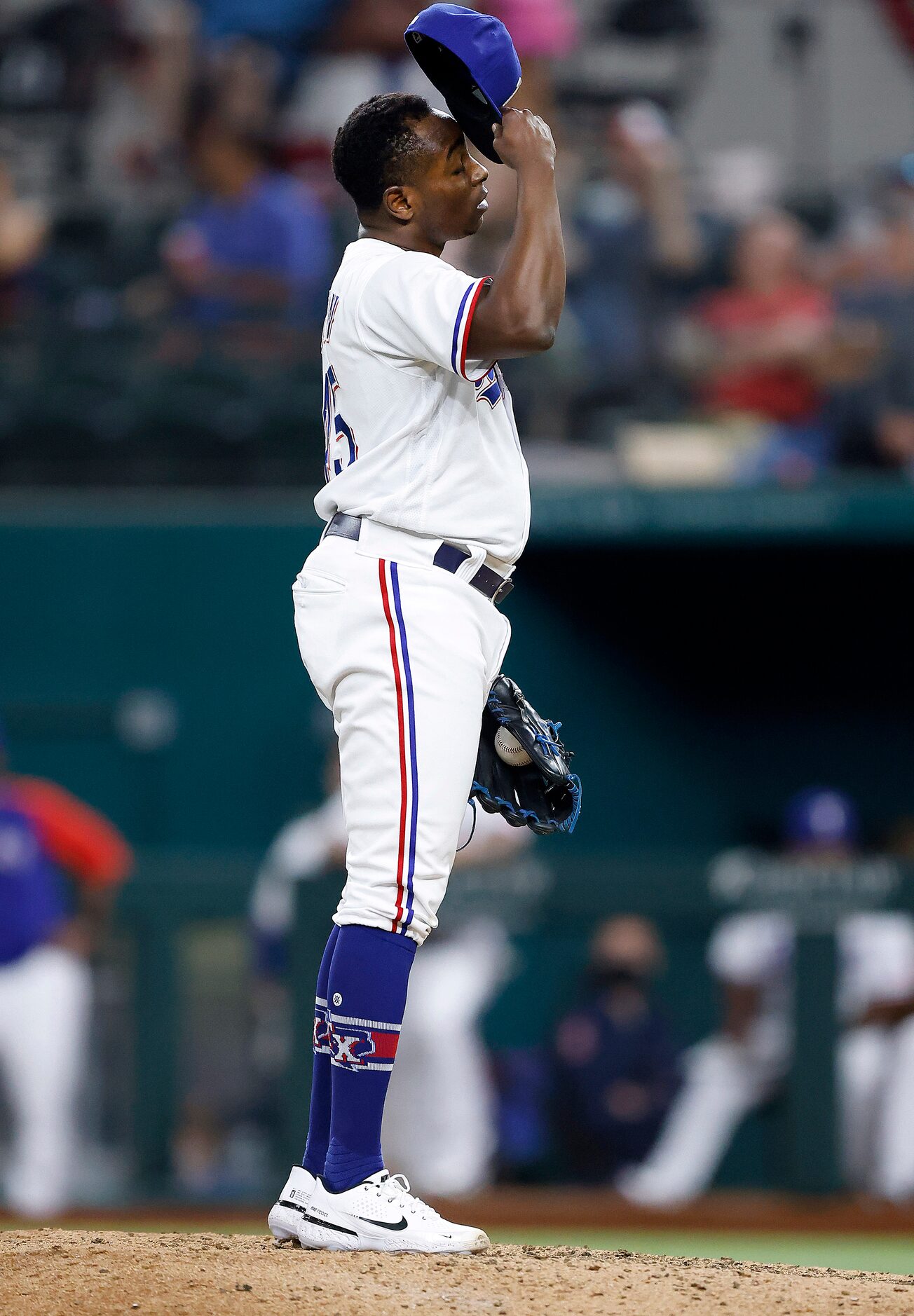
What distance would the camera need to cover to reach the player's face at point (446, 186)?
296 cm

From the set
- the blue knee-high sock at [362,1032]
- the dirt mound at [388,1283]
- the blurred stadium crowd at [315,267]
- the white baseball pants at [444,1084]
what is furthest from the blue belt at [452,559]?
the blurred stadium crowd at [315,267]

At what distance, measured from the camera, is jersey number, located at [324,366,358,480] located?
2.99m

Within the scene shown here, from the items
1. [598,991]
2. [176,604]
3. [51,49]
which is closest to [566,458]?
[176,604]

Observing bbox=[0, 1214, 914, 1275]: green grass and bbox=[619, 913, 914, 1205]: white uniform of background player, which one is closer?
bbox=[0, 1214, 914, 1275]: green grass

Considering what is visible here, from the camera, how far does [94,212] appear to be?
27.2 feet

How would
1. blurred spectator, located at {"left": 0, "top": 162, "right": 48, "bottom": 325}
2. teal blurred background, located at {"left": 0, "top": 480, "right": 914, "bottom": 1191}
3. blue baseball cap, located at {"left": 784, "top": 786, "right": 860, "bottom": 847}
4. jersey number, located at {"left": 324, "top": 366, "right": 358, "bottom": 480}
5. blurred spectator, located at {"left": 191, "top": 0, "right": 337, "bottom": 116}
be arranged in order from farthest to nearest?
blurred spectator, located at {"left": 191, "top": 0, "right": 337, "bottom": 116} → blurred spectator, located at {"left": 0, "top": 162, "right": 48, "bottom": 325} → blue baseball cap, located at {"left": 784, "top": 786, "right": 860, "bottom": 847} → teal blurred background, located at {"left": 0, "top": 480, "right": 914, "bottom": 1191} → jersey number, located at {"left": 324, "top": 366, "right": 358, "bottom": 480}

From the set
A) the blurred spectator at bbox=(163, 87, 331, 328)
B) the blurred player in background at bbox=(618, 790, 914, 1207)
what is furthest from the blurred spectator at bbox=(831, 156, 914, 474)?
the blurred spectator at bbox=(163, 87, 331, 328)

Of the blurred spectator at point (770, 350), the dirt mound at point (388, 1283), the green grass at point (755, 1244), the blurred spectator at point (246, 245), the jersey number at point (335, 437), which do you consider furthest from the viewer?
the blurred spectator at point (246, 245)

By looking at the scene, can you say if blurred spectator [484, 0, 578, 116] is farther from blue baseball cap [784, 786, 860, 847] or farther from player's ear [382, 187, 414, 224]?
player's ear [382, 187, 414, 224]

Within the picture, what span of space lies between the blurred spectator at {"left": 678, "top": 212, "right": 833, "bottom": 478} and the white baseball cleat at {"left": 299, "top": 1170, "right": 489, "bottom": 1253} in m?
4.76

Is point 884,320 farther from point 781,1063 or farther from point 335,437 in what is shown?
point 335,437

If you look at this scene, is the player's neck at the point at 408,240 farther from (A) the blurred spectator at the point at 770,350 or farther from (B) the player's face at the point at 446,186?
(A) the blurred spectator at the point at 770,350

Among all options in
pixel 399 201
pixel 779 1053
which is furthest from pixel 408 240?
pixel 779 1053

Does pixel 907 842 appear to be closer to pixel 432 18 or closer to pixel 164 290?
pixel 164 290
